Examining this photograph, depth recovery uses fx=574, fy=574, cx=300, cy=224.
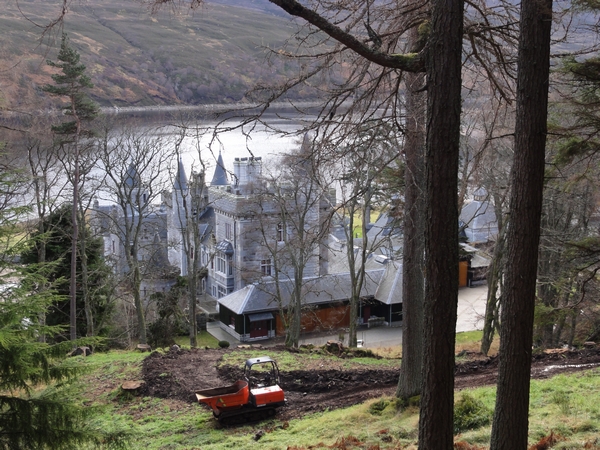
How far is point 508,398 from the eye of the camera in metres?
5.65

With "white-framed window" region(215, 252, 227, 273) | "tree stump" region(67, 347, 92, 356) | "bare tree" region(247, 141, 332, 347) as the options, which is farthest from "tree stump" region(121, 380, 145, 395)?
"white-framed window" region(215, 252, 227, 273)

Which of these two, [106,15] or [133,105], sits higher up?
[106,15]

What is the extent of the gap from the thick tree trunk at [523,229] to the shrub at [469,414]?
9.83 feet

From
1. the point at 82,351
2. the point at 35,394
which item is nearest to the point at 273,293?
the point at 82,351

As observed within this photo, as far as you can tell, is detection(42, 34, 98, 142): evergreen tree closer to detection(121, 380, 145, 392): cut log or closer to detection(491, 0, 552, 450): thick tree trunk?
detection(121, 380, 145, 392): cut log

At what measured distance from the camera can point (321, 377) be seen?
14.2 meters

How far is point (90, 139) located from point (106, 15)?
233 ft

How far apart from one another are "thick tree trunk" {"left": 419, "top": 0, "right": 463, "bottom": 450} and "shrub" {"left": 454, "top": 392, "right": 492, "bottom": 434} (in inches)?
147

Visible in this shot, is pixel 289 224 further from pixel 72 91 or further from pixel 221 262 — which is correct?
pixel 221 262

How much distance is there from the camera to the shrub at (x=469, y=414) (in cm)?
859

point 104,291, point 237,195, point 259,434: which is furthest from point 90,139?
point 259,434

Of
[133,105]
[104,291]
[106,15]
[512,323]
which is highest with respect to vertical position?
[106,15]

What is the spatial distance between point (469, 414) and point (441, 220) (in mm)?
5147

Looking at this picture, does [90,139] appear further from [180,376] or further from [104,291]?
[180,376]
